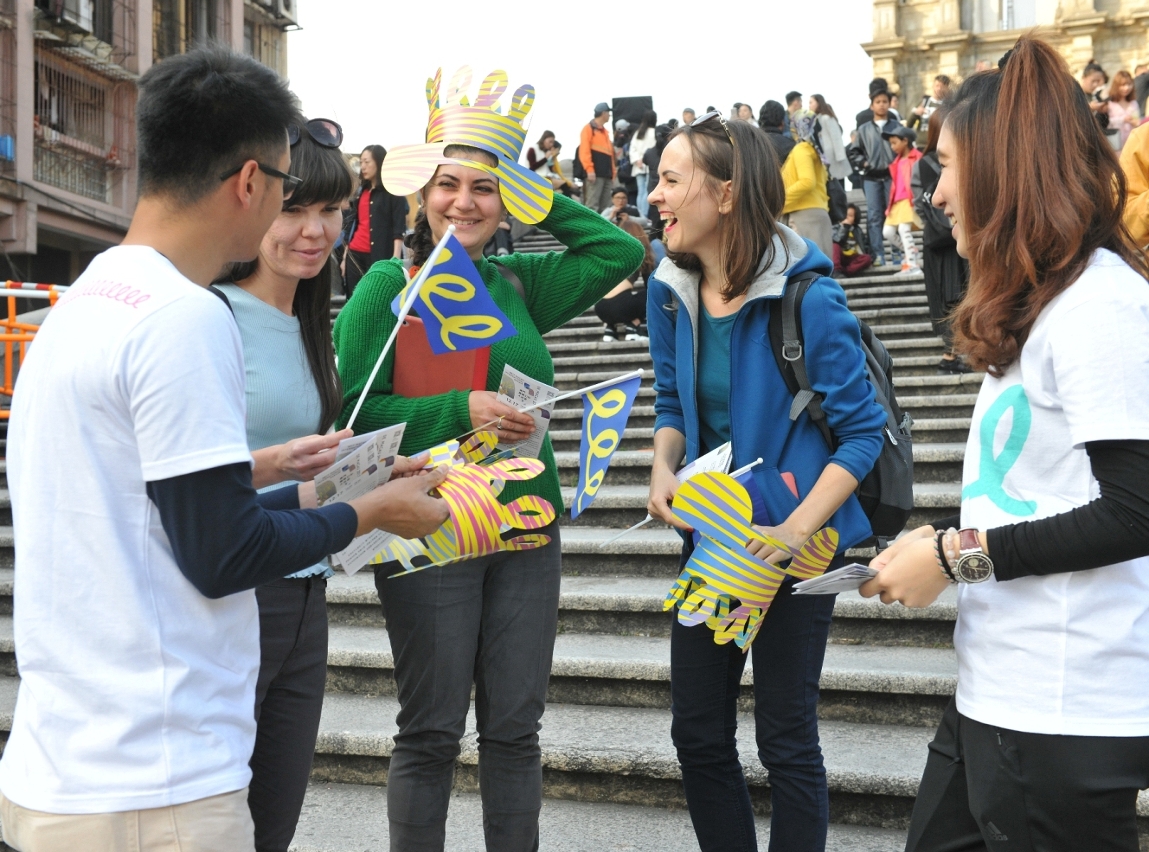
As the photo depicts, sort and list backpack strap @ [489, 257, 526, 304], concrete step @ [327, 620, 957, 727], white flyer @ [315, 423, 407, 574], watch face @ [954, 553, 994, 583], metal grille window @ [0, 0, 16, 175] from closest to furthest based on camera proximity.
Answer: watch face @ [954, 553, 994, 583] < white flyer @ [315, 423, 407, 574] < backpack strap @ [489, 257, 526, 304] < concrete step @ [327, 620, 957, 727] < metal grille window @ [0, 0, 16, 175]

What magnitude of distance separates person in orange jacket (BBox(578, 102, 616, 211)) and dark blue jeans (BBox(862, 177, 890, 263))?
13.1ft

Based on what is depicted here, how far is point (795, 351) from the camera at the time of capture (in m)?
2.29

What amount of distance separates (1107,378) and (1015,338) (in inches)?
6.4

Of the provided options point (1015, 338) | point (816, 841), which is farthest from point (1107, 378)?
point (816, 841)

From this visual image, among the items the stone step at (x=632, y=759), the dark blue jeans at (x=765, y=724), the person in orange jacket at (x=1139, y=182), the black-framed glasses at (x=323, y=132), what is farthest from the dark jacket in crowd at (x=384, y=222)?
the dark blue jeans at (x=765, y=724)

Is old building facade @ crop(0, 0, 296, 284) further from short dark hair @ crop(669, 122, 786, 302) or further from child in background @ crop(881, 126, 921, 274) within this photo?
short dark hair @ crop(669, 122, 786, 302)

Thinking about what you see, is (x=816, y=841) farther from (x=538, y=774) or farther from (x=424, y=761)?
(x=424, y=761)

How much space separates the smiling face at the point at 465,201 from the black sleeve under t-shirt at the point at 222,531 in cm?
116

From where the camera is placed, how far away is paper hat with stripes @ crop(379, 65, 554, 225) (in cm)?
238

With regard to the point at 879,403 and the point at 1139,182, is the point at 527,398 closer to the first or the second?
the point at 879,403

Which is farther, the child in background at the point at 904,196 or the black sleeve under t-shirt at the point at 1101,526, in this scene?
the child in background at the point at 904,196

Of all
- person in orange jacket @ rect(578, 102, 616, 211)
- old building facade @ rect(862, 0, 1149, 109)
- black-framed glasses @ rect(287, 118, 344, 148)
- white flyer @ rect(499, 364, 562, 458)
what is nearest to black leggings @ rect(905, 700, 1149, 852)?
white flyer @ rect(499, 364, 562, 458)

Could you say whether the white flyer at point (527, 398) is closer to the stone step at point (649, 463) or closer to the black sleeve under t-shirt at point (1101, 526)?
the black sleeve under t-shirt at point (1101, 526)

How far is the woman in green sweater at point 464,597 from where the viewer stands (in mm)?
2322
